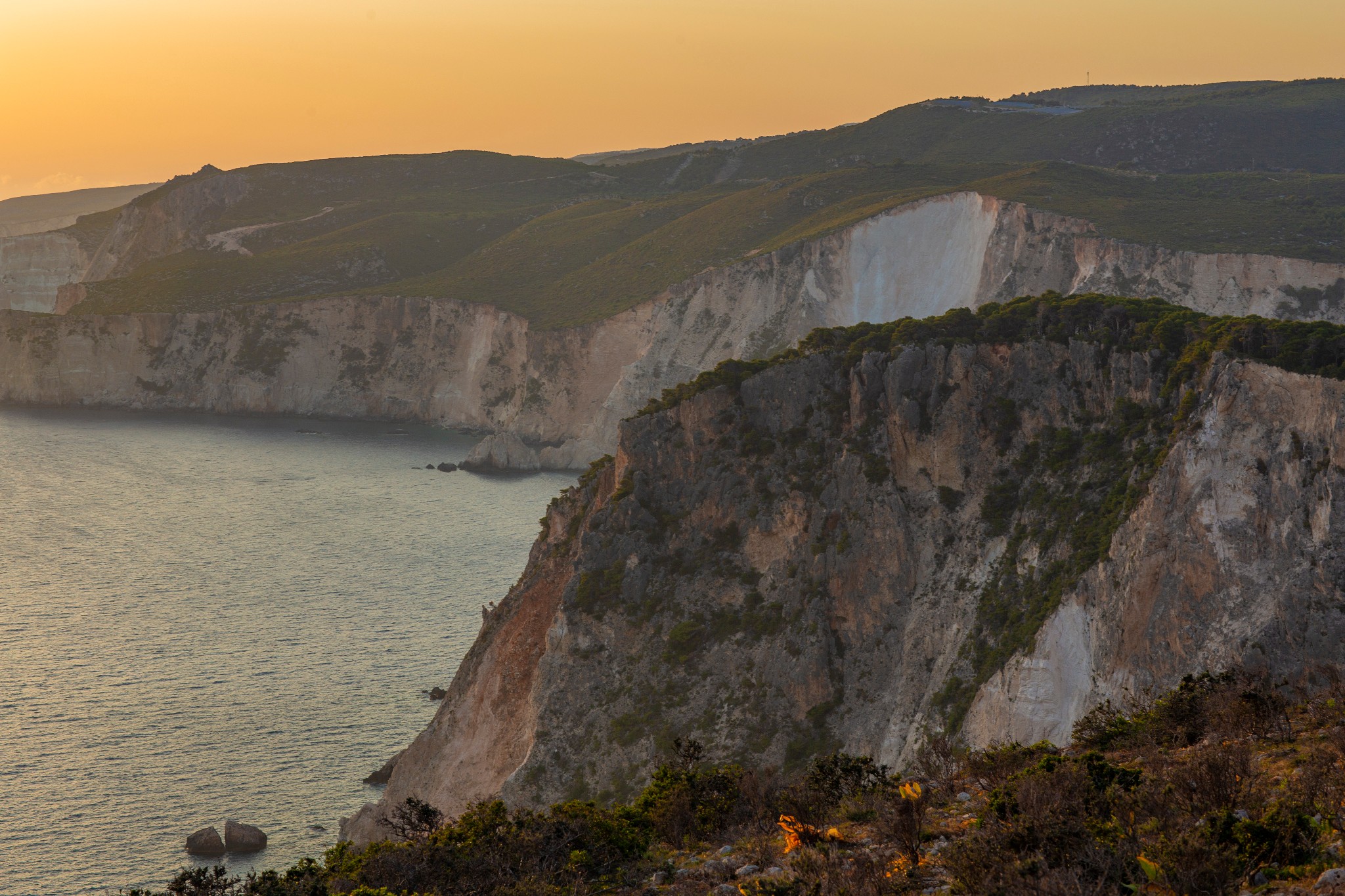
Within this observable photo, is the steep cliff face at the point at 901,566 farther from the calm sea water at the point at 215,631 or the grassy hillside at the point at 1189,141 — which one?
the grassy hillside at the point at 1189,141

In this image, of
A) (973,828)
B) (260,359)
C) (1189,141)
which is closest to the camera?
(973,828)

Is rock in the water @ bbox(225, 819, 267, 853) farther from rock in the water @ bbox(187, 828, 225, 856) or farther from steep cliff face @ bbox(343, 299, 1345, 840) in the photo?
steep cliff face @ bbox(343, 299, 1345, 840)

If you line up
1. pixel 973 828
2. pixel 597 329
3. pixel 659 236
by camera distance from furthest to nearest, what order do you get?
pixel 659 236 < pixel 597 329 < pixel 973 828

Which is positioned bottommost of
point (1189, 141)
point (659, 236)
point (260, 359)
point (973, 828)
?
point (973, 828)

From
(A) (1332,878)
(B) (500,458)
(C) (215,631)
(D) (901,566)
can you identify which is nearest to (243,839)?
(D) (901,566)

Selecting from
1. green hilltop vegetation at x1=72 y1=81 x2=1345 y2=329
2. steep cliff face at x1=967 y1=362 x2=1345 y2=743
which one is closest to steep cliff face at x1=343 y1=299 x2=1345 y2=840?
steep cliff face at x1=967 y1=362 x2=1345 y2=743

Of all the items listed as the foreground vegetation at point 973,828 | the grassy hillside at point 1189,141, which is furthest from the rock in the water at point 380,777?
the grassy hillside at point 1189,141

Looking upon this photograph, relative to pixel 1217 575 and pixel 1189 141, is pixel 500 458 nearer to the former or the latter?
pixel 1217 575

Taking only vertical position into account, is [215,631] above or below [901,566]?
below
